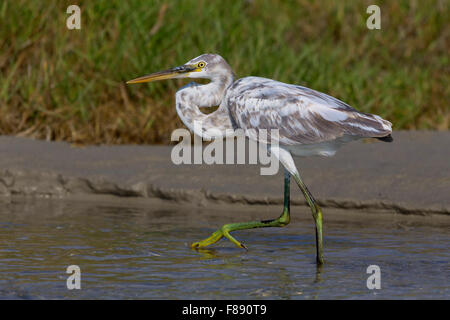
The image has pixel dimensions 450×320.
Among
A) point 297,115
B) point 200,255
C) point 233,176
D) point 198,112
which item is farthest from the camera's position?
point 233,176

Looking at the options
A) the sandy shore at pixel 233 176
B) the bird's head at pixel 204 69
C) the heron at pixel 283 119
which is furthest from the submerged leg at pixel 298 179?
the sandy shore at pixel 233 176

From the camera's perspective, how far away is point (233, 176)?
7359 mm

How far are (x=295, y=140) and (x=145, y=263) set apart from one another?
43.9 inches

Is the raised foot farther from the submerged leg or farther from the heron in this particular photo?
the submerged leg

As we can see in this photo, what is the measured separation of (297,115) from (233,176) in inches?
70.1

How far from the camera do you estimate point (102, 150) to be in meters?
8.20

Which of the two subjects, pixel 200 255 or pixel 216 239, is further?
pixel 216 239

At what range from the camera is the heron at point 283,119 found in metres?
5.51

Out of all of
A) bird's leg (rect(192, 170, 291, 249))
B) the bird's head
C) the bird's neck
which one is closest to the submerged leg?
bird's leg (rect(192, 170, 291, 249))

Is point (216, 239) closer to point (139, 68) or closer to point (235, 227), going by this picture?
point (235, 227)

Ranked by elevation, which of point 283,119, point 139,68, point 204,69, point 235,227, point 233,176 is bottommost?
point 235,227

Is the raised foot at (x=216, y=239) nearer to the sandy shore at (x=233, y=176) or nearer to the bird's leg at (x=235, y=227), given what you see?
the bird's leg at (x=235, y=227)

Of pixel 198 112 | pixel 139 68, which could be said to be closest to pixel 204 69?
pixel 198 112
